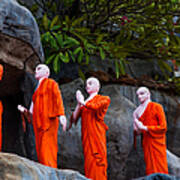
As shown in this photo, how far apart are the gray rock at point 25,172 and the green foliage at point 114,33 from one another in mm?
4871

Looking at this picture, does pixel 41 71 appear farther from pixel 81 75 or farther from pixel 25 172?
pixel 25 172

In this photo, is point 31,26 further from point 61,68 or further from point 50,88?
point 61,68

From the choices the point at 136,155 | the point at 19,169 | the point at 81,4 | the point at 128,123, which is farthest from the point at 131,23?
the point at 19,169

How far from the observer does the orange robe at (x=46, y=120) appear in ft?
15.6

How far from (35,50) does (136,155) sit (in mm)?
3233

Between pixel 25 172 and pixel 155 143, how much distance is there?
4.34 meters

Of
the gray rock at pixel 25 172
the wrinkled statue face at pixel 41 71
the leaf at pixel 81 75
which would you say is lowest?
the gray rock at pixel 25 172

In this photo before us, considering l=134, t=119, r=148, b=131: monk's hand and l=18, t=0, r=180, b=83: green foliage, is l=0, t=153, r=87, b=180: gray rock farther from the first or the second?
l=18, t=0, r=180, b=83: green foliage

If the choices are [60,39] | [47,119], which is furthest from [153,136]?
[60,39]

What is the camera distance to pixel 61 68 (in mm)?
7703

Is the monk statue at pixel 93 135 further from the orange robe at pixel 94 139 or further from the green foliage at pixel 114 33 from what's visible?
the green foliage at pixel 114 33

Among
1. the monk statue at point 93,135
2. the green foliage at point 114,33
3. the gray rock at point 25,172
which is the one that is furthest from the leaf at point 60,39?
the gray rock at point 25,172

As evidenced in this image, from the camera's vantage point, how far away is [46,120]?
4852 mm

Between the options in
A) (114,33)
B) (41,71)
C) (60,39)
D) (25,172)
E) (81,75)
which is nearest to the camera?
(25,172)
